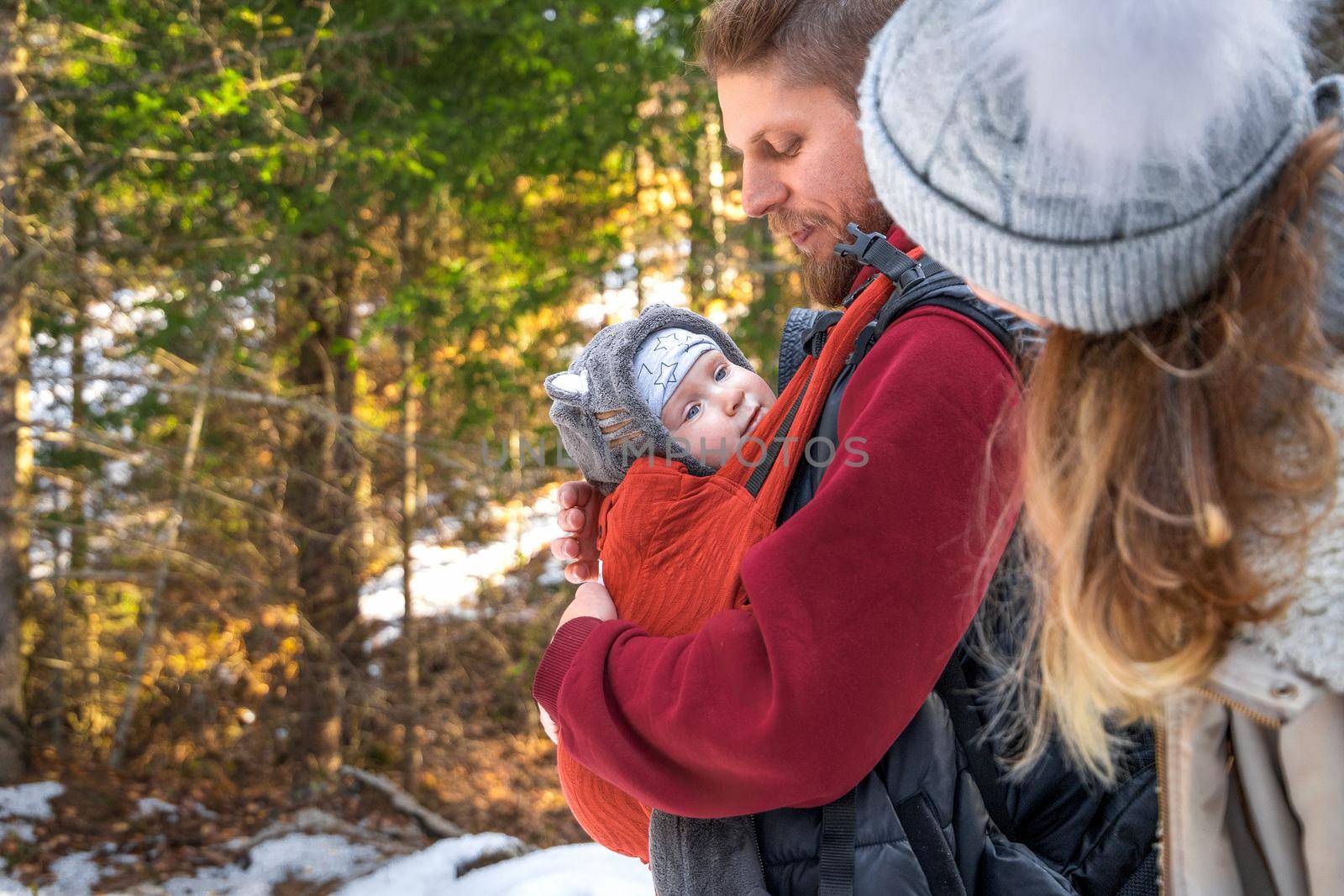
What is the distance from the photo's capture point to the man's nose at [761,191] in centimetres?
164

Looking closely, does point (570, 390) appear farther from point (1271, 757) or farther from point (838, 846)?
point (1271, 757)

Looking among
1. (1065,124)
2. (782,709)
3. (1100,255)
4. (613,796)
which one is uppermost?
(1065,124)

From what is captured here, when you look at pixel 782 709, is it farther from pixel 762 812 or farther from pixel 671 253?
pixel 671 253

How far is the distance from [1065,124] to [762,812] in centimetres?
92

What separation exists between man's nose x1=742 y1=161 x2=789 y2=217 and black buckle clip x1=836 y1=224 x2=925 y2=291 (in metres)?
0.21

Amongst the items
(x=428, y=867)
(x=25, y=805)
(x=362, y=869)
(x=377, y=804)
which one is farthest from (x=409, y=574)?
(x=428, y=867)

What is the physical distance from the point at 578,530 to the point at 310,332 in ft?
18.2

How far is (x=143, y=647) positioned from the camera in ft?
24.0

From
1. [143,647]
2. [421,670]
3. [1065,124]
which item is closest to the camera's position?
[1065,124]

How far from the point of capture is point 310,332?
6.97 m

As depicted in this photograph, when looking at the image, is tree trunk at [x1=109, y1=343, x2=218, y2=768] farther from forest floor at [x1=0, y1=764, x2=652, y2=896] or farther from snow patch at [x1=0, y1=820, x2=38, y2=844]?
snow patch at [x1=0, y1=820, x2=38, y2=844]

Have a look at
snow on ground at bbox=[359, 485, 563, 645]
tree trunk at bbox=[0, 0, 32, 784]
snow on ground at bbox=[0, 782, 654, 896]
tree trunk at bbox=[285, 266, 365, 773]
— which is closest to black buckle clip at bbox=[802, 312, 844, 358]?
snow on ground at bbox=[0, 782, 654, 896]

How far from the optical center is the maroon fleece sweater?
1.18m

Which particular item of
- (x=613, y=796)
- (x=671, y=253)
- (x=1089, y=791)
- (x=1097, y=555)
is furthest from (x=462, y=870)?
(x=671, y=253)
